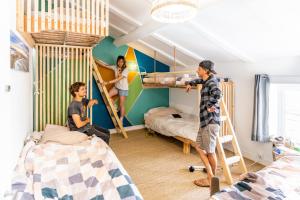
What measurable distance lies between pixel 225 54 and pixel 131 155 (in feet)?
7.89

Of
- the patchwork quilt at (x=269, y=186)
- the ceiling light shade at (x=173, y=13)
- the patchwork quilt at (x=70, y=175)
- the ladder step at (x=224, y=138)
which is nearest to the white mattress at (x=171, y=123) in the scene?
the ladder step at (x=224, y=138)

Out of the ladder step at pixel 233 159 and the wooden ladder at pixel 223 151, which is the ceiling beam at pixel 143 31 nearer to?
the wooden ladder at pixel 223 151

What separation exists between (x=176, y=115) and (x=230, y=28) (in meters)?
2.55

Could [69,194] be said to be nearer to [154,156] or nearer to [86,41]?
[154,156]

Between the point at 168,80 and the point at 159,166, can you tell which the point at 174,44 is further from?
the point at 159,166

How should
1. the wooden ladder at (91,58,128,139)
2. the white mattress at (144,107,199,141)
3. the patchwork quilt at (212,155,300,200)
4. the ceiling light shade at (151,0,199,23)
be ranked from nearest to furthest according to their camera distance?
A: the patchwork quilt at (212,155,300,200) → the ceiling light shade at (151,0,199,23) → the white mattress at (144,107,199,141) → the wooden ladder at (91,58,128,139)

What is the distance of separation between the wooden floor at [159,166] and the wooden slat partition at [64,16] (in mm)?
1966

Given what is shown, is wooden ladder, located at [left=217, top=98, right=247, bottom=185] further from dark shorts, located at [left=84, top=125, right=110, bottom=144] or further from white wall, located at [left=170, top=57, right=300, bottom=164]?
dark shorts, located at [left=84, top=125, right=110, bottom=144]

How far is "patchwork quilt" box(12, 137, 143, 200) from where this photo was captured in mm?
1609

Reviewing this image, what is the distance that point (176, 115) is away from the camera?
4.88 meters

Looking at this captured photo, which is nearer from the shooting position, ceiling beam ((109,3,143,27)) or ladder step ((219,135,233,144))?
ladder step ((219,135,233,144))

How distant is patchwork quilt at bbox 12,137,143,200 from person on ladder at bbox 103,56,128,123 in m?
2.32

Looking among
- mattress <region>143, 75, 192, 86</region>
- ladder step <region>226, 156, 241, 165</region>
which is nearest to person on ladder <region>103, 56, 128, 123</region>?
mattress <region>143, 75, 192, 86</region>

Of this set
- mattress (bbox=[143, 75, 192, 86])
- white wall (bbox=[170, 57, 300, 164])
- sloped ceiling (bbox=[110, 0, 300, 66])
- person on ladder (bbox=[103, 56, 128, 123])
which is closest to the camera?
sloped ceiling (bbox=[110, 0, 300, 66])
